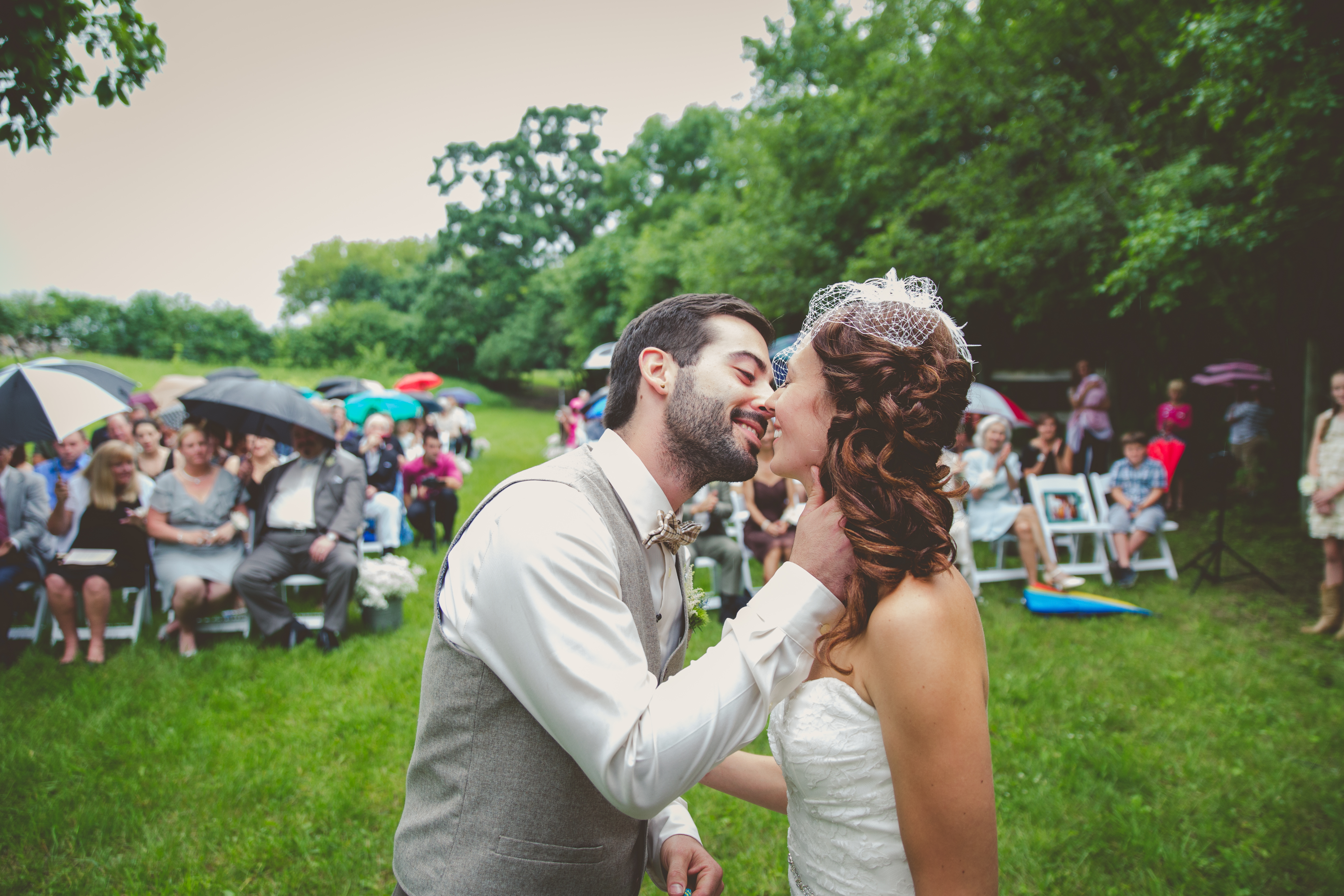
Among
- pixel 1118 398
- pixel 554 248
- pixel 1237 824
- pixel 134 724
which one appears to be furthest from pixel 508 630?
pixel 554 248

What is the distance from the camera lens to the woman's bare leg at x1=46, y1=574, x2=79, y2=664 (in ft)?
17.8

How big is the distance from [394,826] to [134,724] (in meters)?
2.25

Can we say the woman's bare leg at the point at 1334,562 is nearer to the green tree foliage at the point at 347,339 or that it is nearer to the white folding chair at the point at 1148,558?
the white folding chair at the point at 1148,558

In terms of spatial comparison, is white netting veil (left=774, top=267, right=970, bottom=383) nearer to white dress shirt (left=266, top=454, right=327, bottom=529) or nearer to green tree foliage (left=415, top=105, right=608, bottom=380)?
white dress shirt (left=266, top=454, right=327, bottom=529)

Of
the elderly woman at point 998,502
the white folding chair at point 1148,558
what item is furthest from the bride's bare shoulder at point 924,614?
the white folding chair at point 1148,558

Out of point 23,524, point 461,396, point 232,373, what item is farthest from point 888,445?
point 461,396

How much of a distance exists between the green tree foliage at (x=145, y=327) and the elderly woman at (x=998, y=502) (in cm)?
3825

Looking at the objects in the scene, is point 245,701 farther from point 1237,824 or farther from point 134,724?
point 1237,824

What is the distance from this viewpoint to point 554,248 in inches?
1811

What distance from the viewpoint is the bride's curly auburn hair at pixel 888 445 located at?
1.63 meters

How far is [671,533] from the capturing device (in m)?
1.64

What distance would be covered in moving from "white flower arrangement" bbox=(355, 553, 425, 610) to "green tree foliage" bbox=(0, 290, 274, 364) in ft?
113

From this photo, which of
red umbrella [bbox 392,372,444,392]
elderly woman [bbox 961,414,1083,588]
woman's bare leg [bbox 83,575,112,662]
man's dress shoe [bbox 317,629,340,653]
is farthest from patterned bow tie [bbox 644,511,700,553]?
red umbrella [bbox 392,372,444,392]

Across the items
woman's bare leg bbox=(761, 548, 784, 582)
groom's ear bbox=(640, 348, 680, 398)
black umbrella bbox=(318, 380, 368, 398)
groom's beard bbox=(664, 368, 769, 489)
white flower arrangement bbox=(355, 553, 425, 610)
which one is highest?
groom's ear bbox=(640, 348, 680, 398)
